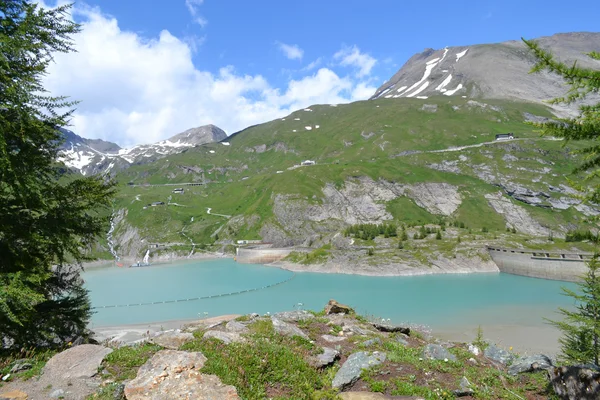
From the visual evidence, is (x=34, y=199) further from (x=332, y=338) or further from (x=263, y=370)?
(x=332, y=338)

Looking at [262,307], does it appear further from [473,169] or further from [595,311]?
[473,169]

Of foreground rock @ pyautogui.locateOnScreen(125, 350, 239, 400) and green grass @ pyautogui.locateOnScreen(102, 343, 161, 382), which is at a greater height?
foreground rock @ pyautogui.locateOnScreen(125, 350, 239, 400)

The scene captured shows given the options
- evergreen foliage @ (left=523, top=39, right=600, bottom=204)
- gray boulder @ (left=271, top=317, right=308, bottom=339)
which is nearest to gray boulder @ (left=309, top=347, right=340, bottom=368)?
gray boulder @ (left=271, top=317, right=308, bottom=339)

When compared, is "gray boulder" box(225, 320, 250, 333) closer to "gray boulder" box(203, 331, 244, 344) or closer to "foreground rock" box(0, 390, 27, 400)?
"gray boulder" box(203, 331, 244, 344)

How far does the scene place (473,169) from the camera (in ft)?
609

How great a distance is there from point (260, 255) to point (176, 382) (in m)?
124

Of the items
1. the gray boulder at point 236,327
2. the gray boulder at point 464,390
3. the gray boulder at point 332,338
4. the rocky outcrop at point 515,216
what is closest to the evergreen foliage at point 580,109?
the gray boulder at point 464,390

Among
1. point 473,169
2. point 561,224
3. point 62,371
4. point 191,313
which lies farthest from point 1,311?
point 473,169

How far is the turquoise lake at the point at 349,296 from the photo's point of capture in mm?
58469

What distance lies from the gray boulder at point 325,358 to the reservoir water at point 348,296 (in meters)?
41.9

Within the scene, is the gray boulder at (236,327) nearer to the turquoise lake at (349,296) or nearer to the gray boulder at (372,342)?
the gray boulder at (372,342)

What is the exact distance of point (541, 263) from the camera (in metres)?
89.1

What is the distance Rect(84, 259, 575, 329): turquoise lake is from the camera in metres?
58.5

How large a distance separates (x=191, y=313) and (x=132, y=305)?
55.7 feet
